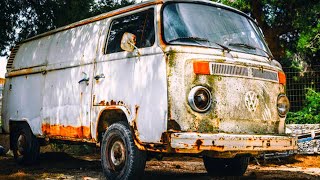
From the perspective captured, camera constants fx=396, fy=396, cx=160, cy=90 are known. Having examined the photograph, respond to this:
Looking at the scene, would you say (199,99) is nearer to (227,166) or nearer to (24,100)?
(227,166)

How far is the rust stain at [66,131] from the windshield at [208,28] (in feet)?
6.63

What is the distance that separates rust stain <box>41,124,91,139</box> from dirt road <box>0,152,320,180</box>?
687mm

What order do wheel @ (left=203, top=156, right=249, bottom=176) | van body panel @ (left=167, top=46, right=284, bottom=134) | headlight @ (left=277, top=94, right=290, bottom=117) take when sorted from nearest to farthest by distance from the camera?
van body panel @ (left=167, top=46, right=284, bottom=134) < headlight @ (left=277, top=94, right=290, bottom=117) < wheel @ (left=203, top=156, right=249, bottom=176)

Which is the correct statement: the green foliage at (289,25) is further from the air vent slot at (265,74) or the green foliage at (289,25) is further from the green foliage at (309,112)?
the air vent slot at (265,74)

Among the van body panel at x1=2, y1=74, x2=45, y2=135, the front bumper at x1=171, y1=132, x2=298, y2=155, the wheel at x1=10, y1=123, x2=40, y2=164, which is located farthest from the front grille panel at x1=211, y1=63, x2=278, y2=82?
the wheel at x1=10, y1=123, x2=40, y2=164

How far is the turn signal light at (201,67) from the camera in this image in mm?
4676

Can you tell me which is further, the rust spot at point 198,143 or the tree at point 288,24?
the tree at point 288,24

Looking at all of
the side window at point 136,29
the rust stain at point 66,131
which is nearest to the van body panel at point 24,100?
the rust stain at point 66,131

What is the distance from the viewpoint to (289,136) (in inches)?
205

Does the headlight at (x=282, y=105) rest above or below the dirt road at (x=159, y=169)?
above

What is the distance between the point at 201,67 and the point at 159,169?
3.46 m

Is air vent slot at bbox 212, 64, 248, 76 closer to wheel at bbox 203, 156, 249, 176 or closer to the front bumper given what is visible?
the front bumper

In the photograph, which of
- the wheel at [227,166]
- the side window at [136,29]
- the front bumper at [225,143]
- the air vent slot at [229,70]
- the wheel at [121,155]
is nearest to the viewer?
the front bumper at [225,143]

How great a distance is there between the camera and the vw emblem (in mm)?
5023
